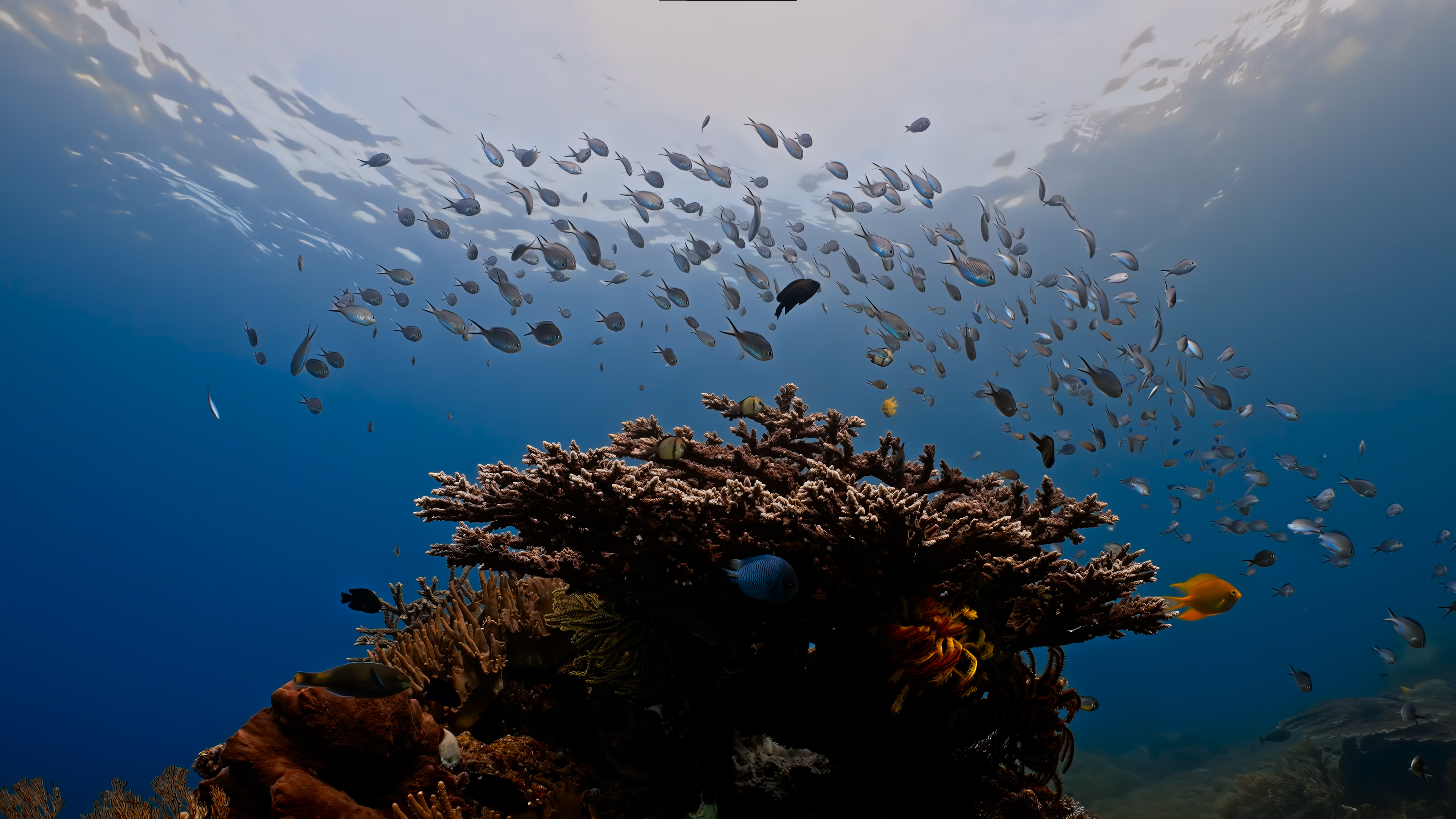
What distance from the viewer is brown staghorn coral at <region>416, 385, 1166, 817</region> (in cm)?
261

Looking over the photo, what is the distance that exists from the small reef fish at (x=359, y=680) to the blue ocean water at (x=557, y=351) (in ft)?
35.2

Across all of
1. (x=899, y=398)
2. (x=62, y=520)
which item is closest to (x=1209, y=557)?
(x=899, y=398)

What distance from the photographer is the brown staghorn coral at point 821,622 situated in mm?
2605

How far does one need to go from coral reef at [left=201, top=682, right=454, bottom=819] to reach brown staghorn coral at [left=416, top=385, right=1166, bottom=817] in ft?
2.42

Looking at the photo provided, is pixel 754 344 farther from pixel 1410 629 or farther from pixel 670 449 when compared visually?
pixel 1410 629

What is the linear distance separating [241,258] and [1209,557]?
4820 inches

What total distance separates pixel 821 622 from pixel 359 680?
2.14 metres

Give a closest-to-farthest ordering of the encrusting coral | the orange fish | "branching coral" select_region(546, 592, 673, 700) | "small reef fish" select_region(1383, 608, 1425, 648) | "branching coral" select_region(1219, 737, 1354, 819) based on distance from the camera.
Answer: the encrusting coral, "branching coral" select_region(546, 592, 673, 700), the orange fish, "small reef fish" select_region(1383, 608, 1425, 648), "branching coral" select_region(1219, 737, 1354, 819)

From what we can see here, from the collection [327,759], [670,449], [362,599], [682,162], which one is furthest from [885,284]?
[327,759]

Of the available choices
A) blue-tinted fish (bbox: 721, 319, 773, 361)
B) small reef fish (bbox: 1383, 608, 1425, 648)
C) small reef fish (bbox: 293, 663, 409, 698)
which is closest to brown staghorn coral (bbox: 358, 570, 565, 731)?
small reef fish (bbox: 293, 663, 409, 698)

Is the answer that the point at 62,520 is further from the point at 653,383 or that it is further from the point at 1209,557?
the point at 1209,557

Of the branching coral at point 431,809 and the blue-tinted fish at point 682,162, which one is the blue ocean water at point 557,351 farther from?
the branching coral at point 431,809

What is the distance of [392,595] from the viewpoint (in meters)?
5.50

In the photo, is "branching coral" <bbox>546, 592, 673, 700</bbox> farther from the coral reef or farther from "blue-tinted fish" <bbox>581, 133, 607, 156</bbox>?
"blue-tinted fish" <bbox>581, 133, 607, 156</bbox>
